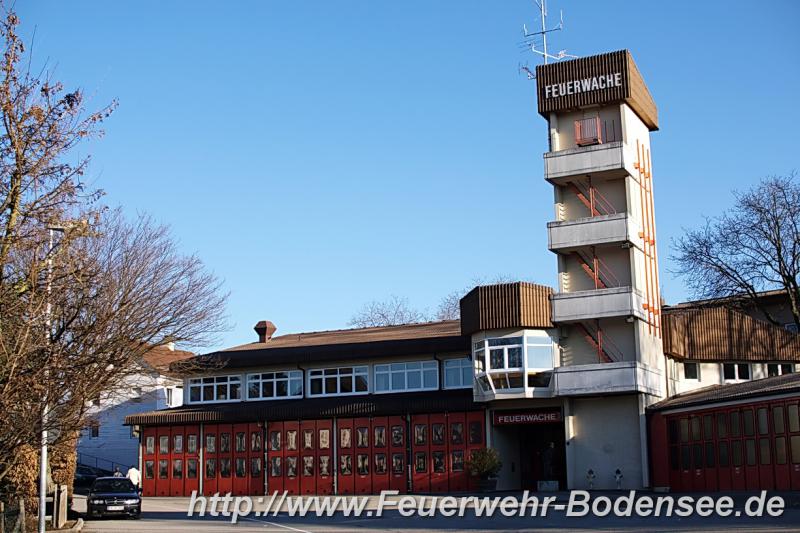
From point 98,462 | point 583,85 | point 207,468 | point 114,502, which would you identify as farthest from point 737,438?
point 98,462

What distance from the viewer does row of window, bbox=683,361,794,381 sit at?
152 feet

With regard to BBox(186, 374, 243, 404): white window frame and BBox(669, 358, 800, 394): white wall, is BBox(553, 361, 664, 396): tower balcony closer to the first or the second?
BBox(669, 358, 800, 394): white wall

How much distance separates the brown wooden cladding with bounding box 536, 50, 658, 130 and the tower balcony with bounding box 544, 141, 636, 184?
6.18 feet

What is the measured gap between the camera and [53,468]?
1337 inches

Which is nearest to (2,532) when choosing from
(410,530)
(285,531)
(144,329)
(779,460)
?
(285,531)

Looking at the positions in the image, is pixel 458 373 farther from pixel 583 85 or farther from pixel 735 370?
pixel 583 85

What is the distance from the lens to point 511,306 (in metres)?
41.9

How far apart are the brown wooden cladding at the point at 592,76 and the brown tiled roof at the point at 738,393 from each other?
40.6 feet

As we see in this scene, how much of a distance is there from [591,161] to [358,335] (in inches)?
627

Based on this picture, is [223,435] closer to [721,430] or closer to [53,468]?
[53,468]

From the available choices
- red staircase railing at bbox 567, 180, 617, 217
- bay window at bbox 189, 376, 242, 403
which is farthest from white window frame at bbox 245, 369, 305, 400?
red staircase railing at bbox 567, 180, 617, 217

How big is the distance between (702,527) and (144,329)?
1854 centimetres

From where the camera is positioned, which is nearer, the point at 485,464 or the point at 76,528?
the point at 76,528

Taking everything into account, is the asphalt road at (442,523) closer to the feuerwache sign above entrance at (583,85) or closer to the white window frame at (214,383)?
the white window frame at (214,383)
